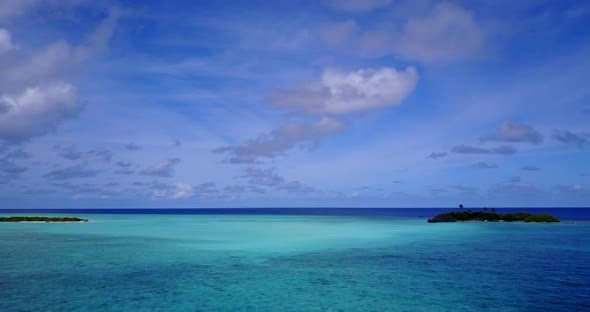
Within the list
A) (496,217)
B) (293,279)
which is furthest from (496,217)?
(293,279)

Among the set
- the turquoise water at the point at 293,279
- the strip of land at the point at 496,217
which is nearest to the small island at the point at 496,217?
the strip of land at the point at 496,217

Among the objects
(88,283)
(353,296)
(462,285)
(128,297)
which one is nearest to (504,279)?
(462,285)

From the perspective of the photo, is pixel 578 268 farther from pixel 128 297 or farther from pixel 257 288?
pixel 128 297

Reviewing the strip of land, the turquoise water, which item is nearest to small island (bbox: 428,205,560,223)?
the strip of land

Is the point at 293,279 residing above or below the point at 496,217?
below

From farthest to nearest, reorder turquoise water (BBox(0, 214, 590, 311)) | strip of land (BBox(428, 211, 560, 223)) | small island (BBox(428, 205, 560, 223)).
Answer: strip of land (BBox(428, 211, 560, 223)) → small island (BBox(428, 205, 560, 223)) → turquoise water (BBox(0, 214, 590, 311))

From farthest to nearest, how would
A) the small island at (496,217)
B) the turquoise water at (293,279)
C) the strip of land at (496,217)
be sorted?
the strip of land at (496,217)
the small island at (496,217)
the turquoise water at (293,279)

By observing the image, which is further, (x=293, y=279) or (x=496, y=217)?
(x=496, y=217)

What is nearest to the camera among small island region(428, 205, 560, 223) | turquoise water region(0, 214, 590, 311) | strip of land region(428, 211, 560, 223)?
turquoise water region(0, 214, 590, 311)

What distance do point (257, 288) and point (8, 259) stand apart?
81.4 feet

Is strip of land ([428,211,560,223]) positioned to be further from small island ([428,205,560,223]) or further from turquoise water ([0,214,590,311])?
turquoise water ([0,214,590,311])

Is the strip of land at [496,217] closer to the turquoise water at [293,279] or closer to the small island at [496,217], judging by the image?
the small island at [496,217]

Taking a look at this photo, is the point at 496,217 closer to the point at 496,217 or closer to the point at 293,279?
the point at 496,217

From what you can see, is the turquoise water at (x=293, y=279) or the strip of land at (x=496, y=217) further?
the strip of land at (x=496, y=217)
